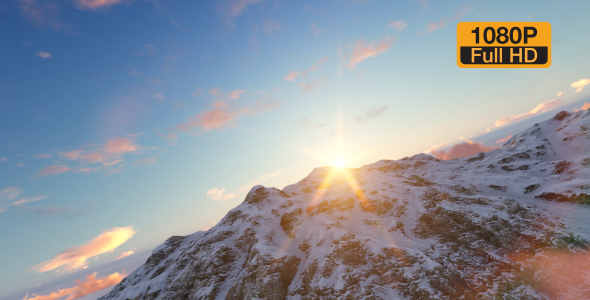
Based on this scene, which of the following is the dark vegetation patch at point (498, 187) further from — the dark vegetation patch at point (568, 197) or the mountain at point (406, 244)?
the dark vegetation patch at point (568, 197)

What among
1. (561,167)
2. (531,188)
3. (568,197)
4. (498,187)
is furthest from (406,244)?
(561,167)

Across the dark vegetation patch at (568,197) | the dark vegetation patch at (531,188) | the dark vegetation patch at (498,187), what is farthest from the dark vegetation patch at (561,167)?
the dark vegetation patch at (568,197)

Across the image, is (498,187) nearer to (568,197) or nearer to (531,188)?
(531,188)

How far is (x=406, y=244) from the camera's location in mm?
44594

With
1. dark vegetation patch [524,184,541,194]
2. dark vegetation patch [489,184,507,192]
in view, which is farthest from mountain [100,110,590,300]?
dark vegetation patch [489,184,507,192]

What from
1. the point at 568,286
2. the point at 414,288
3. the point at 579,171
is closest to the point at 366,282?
the point at 414,288

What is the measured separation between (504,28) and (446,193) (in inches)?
1521

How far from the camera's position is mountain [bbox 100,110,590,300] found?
35.4 metres

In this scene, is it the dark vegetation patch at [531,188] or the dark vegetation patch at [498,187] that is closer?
the dark vegetation patch at [531,188]

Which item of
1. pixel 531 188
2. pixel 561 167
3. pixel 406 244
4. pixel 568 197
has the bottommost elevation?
pixel 406 244

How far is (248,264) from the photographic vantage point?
46000 mm

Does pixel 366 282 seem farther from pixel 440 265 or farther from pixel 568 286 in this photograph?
pixel 568 286

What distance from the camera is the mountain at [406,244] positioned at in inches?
1395

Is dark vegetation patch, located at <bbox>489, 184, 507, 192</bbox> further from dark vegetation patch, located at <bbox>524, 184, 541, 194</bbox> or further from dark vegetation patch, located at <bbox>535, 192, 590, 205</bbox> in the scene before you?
dark vegetation patch, located at <bbox>535, 192, 590, 205</bbox>
